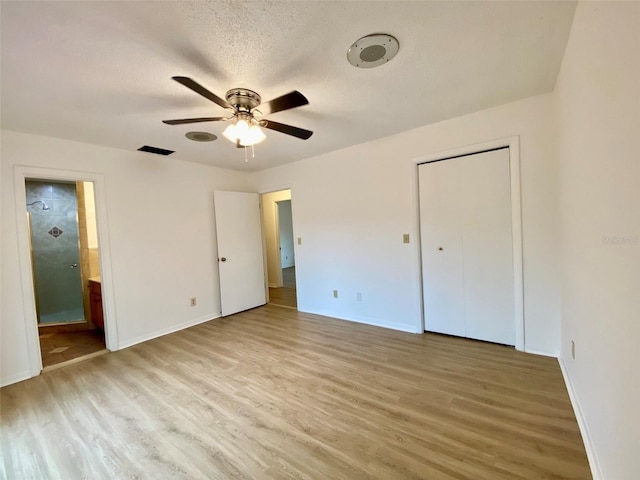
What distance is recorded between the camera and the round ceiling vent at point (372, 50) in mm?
1523

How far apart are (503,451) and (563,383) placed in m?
1.02

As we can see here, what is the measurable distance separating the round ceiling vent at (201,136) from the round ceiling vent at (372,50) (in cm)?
181

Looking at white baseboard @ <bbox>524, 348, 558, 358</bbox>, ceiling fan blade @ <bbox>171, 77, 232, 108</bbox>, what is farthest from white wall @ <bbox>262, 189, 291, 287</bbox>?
white baseboard @ <bbox>524, 348, 558, 358</bbox>

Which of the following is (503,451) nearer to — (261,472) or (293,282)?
(261,472)

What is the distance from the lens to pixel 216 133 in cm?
285

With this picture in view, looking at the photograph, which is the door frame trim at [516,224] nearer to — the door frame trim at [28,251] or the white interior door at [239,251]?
the white interior door at [239,251]

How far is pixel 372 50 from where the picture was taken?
1.61 meters

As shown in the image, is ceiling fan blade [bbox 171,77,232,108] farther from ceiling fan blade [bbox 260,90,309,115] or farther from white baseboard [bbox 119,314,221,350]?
white baseboard [bbox 119,314,221,350]

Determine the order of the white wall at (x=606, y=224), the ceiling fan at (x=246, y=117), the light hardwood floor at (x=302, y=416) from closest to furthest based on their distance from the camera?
the white wall at (x=606, y=224) → the light hardwood floor at (x=302, y=416) → the ceiling fan at (x=246, y=117)

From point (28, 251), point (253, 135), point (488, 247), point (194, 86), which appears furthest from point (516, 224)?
point (28, 251)

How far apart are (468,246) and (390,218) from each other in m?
0.91

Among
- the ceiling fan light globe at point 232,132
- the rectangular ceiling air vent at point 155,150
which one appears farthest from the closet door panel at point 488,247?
the rectangular ceiling air vent at point 155,150

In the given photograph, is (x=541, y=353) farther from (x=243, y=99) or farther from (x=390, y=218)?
(x=243, y=99)

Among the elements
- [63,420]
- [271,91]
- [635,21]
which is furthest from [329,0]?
[63,420]
